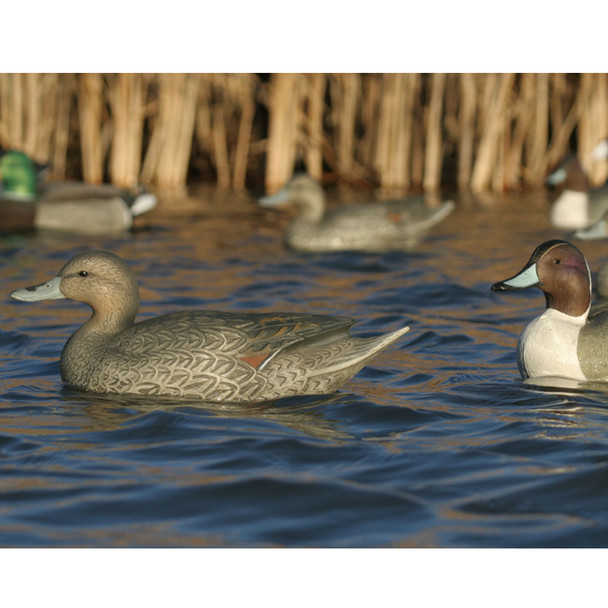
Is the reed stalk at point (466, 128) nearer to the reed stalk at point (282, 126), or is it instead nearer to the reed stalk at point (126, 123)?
the reed stalk at point (282, 126)

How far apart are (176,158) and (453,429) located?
30.6 feet

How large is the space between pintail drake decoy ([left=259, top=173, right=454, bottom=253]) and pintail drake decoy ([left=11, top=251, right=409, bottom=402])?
5.11m

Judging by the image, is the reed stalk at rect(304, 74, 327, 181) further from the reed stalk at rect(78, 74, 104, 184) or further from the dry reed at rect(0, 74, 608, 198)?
the reed stalk at rect(78, 74, 104, 184)

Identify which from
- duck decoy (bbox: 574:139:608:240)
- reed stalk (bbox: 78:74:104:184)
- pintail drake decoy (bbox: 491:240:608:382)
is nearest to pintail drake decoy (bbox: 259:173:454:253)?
duck decoy (bbox: 574:139:608:240)

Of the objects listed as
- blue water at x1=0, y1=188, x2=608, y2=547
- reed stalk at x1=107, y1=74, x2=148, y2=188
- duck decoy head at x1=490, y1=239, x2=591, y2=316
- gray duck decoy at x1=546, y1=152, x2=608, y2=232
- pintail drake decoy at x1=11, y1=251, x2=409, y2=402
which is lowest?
blue water at x1=0, y1=188, x2=608, y2=547

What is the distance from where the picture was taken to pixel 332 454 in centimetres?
490

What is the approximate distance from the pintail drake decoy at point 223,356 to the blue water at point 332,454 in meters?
0.09

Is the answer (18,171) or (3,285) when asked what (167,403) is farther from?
(18,171)

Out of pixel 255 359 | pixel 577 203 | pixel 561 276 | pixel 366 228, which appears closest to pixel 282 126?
pixel 366 228

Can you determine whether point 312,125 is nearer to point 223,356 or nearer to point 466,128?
point 466,128

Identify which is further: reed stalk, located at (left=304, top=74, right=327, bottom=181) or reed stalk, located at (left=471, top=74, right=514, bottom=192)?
reed stalk, located at (left=304, top=74, right=327, bottom=181)

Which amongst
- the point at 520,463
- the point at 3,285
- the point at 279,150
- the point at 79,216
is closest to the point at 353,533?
the point at 520,463

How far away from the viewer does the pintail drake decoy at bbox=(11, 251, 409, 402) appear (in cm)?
558

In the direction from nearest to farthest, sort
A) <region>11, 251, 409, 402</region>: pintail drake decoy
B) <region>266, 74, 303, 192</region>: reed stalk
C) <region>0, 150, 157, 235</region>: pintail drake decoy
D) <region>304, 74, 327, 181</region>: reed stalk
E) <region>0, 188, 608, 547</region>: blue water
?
<region>0, 188, 608, 547</region>: blue water
<region>11, 251, 409, 402</region>: pintail drake decoy
<region>0, 150, 157, 235</region>: pintail drake decoy
<region>266, 74, 303, 192</region>: reed stalk
<region>304, 74, 327, 181</region>: reed stalk
